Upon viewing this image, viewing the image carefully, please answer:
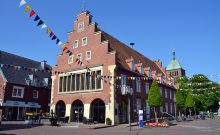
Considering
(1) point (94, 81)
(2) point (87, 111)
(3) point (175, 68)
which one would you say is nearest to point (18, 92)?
(2) point (87, 111)

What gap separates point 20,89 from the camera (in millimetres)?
42750

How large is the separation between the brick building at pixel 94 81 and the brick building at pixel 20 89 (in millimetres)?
8305

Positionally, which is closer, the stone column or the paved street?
the paved street

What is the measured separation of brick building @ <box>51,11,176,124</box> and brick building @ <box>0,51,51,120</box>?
830cm

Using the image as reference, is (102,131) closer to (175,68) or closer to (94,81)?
(94,81)

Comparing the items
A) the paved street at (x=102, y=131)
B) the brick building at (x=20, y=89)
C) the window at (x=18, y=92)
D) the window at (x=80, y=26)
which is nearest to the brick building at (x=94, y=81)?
the window at (x=80, y=26)

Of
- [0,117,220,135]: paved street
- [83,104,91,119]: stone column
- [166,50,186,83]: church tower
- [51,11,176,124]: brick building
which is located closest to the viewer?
[0,117,220,135]: paved street

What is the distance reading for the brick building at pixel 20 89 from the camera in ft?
132

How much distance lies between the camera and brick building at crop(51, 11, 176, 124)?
102 feet

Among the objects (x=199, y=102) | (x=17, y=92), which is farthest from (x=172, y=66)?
(x=17, y=92)

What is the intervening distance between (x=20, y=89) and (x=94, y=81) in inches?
686

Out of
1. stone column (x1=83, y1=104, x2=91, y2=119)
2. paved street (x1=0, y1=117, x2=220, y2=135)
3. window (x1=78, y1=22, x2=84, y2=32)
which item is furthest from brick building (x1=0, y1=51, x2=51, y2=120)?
paved street (x1=0, y1=117, x2=220, y2=135)

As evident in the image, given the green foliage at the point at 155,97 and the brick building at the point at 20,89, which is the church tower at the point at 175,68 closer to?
the brick building at the point at 20,89

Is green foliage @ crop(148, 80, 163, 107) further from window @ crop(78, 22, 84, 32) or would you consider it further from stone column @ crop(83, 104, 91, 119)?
window @ crop(78, 22, 84, 32)
